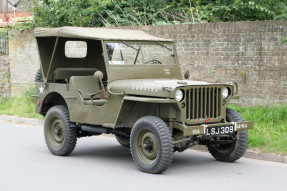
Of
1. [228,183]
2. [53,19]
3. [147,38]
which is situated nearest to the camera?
[228,183]

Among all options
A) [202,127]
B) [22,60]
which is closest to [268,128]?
[202,127]

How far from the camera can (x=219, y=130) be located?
25.6 ft

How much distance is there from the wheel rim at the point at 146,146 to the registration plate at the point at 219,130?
0.76m

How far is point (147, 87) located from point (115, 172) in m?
1.32

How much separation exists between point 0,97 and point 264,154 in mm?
10559

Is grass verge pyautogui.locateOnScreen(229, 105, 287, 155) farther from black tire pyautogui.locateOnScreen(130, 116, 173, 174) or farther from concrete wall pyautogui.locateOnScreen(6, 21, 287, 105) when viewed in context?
black tire pyautogui.locateOnScreen(130, 116, 173, 174)

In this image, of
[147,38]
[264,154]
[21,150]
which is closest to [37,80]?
[21,150]

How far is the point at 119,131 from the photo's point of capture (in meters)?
8.66

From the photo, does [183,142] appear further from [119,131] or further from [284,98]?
[284,98]

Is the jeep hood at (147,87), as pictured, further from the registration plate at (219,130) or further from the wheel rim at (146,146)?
the registration plate at (219,130)

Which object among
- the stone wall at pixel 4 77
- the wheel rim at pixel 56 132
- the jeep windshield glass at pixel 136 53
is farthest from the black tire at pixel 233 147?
the stone wall at pixel 4 77

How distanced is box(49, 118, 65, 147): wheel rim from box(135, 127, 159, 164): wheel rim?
74.3 inches

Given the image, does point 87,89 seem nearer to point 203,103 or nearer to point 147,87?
point 147,87

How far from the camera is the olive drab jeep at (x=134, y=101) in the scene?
25.1ft
